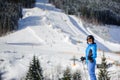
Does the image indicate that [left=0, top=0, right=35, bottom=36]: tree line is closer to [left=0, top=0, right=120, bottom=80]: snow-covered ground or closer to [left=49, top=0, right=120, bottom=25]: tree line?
[left=0, top=0, right=120, bottom=80]: snow-covered ground

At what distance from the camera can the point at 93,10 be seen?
109 metres

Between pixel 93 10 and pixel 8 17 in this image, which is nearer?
pixel 8 17

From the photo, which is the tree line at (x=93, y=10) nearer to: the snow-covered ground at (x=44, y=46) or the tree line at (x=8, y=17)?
the snow-covered ground at (x=44, y=46)

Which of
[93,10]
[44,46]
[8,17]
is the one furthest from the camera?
[93,10]

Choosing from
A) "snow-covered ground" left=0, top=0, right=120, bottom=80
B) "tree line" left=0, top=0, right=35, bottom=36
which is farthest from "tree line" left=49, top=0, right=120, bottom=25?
"tree line" left=0, top=0, right=35, bottom=36

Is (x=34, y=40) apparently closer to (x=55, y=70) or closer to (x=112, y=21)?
(x=55, y=70)

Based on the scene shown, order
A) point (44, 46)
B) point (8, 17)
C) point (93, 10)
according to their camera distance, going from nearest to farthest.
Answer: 1. point (44, 46)
2. point (8, 17)
3. point (93, 10)

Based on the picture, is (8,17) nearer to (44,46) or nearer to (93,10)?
(44,46)

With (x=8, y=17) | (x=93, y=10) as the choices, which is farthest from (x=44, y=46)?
(x=93, y=10)

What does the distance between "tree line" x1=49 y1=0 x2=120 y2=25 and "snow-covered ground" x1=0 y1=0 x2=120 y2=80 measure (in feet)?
54.5

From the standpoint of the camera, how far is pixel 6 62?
38.7 meters

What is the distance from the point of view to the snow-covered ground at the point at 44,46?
38.0m

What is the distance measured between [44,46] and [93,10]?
199 feet

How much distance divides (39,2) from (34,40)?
55113mm
